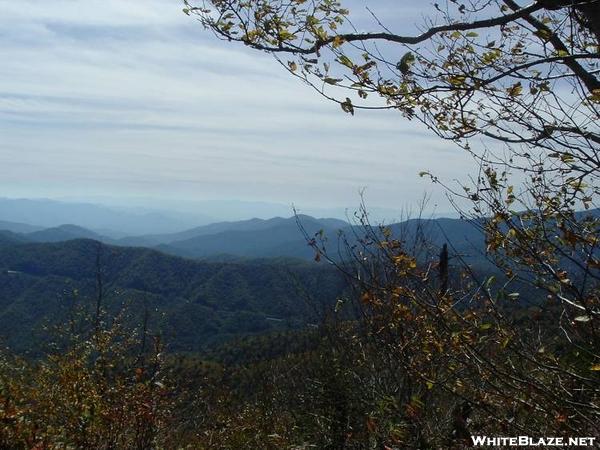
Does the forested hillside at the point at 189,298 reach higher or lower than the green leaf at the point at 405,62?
lower

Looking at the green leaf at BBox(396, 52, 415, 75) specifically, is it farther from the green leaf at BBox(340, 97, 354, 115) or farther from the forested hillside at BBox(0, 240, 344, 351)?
the forested hillside at BBox(0, 240, 344, 351)

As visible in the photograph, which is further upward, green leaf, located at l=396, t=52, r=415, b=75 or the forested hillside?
green leaf, located at l=396, t=52, r=415, b=75

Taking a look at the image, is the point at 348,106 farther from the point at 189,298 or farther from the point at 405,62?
the point at 189,298

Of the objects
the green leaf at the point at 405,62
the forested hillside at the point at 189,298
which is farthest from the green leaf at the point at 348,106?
the forested hillside at the point at 189,298

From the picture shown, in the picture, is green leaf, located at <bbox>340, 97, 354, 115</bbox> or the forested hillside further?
the forested hillside

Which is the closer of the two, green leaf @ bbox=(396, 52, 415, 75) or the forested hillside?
green leaf @ bbox=(396, 52, 415, 75)

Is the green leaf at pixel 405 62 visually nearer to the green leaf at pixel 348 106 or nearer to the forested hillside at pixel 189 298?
the green leaf at pixel 348 106

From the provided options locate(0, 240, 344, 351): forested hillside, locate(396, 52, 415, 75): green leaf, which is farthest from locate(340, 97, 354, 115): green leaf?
locate(0, 240, 344, 351): forested hillside

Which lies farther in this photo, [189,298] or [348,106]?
[189,298]

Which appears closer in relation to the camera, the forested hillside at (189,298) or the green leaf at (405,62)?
the green leaf at (405,62)

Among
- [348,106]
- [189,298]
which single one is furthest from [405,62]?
[189,298]

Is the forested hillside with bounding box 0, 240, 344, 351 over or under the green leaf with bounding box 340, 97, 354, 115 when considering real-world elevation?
under

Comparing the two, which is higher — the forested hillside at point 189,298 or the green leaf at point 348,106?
the green leaf at point 348,106

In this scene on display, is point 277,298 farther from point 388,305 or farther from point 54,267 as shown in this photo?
point 388,305
